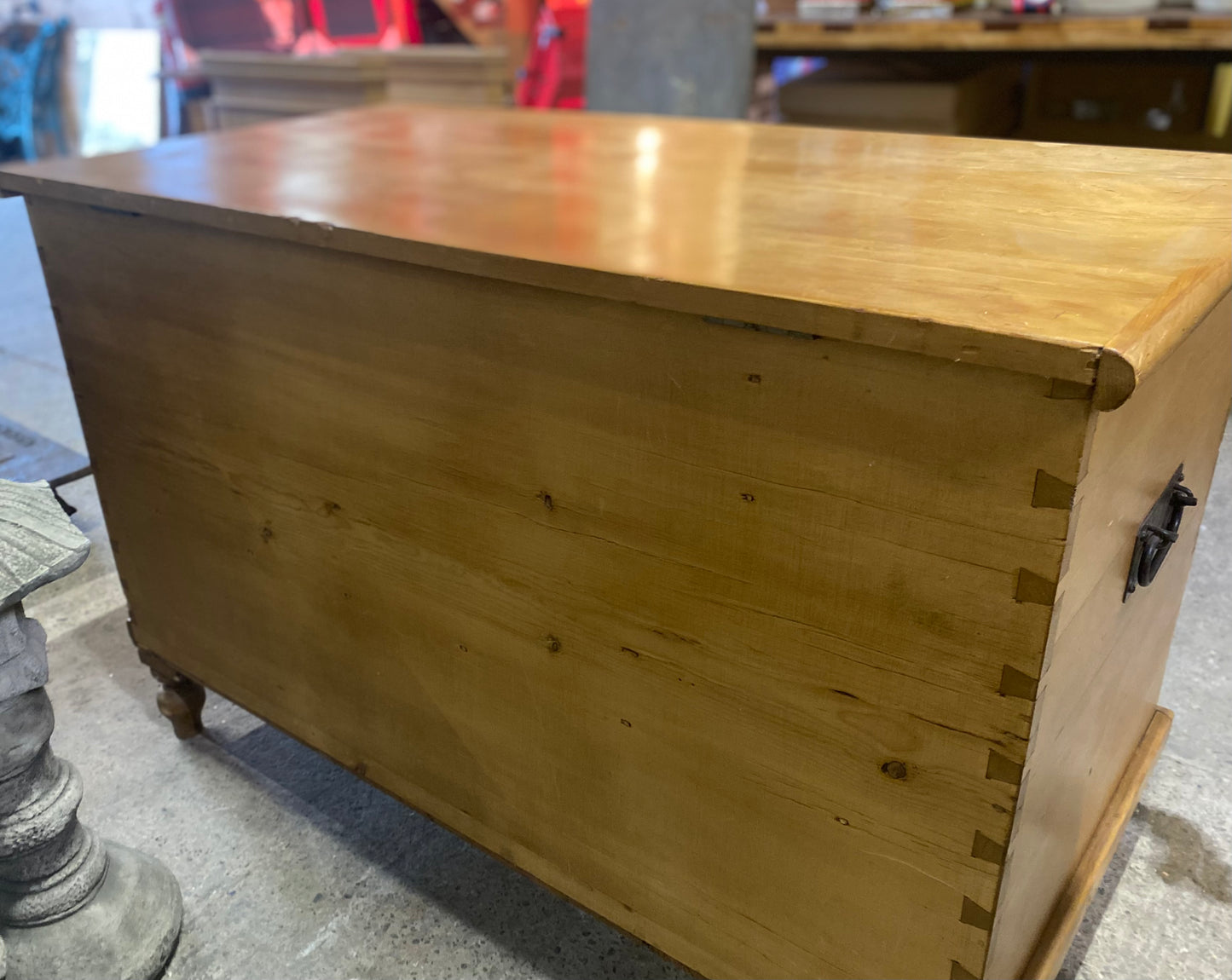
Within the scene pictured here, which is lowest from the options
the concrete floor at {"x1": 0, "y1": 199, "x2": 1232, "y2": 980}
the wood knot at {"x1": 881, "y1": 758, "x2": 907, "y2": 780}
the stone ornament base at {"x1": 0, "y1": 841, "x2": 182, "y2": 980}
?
the concrete floor at {"x1": 0, "y1": 199, "x2": 1232, "y2": 980}

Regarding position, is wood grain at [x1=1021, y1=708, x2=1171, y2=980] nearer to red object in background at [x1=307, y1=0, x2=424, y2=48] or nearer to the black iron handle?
the black iron handle

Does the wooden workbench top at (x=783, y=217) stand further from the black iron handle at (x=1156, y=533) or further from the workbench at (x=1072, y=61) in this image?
the workbench at (x=1072, y=61)

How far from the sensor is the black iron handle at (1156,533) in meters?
0.92

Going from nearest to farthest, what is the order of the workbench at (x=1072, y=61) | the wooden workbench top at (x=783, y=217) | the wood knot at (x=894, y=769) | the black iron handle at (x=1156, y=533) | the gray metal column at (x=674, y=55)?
the wooden workbench top at (x=783, y=217), the wood knot at (x=894, y=769), the black iron handle at (x=1156, y=533), the workbench at (x=1072, y=61), the gray metal column at (x=674, y=55)

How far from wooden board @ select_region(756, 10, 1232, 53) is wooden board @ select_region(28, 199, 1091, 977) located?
7.80 ft

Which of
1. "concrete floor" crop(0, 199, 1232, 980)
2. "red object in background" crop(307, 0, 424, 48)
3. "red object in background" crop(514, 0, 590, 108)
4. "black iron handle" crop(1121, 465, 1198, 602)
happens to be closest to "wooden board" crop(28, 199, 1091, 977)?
"concrete floor" crop(0, 199, 1232, 980)

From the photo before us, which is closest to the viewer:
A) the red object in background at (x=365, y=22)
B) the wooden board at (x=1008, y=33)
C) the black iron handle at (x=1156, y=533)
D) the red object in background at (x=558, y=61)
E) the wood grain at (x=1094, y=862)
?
the black iron handle at (x=1156, y=533)

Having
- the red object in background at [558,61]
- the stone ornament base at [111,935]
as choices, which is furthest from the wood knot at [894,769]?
the red object in background at [558,61]

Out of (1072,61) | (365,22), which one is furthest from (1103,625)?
(365,22)

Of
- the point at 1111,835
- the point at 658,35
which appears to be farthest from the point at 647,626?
the point at 658,35

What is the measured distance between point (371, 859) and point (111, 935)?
329 millimetres

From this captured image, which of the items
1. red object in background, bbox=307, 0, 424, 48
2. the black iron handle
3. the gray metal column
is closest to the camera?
the black iron handle

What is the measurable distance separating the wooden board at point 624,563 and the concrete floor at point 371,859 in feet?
0.56

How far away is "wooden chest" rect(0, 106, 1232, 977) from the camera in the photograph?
28.3 inches
